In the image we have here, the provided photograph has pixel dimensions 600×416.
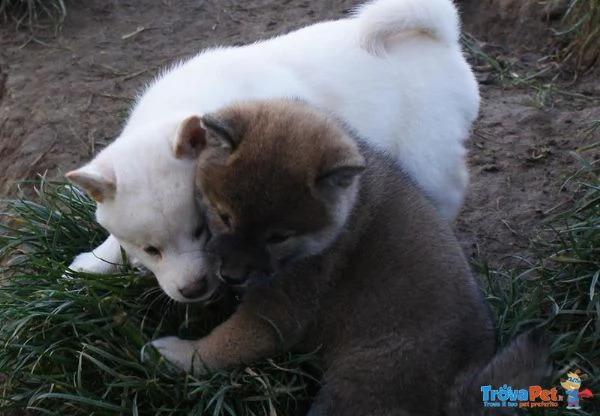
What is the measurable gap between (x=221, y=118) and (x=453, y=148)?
1610mm

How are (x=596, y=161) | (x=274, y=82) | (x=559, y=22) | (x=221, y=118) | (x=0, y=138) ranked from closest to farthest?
(x=221, y=118), (x=274, y=82), (x=596, y=161), (x=0, y=138), (x=559, y=22)

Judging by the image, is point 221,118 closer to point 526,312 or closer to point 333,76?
point 333,76

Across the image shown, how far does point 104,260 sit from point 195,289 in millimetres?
754

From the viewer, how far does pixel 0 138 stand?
5934 millimetres

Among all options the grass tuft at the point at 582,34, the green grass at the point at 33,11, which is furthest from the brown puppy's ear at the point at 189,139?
the green grass at the point at 33,11

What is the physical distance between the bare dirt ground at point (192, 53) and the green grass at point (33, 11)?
10 centimetres

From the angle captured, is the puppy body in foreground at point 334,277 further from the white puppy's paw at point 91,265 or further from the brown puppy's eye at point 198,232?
the white puppy's paw at point 91,265

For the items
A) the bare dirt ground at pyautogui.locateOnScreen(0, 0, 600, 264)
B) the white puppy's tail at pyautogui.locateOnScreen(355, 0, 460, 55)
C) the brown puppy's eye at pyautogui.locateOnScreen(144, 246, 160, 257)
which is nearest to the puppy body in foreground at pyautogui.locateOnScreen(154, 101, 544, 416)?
the brown puppy's eye at pyautogui.locateOnScreen(144, 246, 160, 257)

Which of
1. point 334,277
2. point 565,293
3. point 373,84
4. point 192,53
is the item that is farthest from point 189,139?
point 192,53

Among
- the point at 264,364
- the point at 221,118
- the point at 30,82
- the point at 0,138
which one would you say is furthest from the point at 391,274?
the point at 30,82

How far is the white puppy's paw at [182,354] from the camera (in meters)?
3.49

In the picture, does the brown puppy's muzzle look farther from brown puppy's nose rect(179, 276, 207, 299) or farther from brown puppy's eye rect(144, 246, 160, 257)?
brown puppy's eye rect(144, 246, 160, 257)

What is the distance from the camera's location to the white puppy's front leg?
159 inches

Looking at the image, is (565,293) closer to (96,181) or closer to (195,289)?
(195,289)
